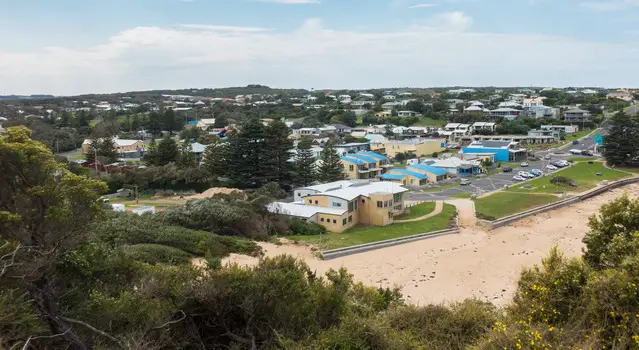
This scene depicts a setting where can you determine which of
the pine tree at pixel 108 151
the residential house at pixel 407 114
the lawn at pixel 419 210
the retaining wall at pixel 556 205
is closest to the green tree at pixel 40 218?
the lawn at pixel 419 210

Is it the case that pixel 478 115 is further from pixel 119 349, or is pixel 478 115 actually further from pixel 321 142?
pixel 119 349

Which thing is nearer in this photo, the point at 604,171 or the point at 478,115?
the point at 604,171

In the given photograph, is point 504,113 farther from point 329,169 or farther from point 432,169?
point 329,169

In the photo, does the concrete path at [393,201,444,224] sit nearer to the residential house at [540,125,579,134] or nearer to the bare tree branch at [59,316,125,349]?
the bare tree branch at [59,316,125,349]

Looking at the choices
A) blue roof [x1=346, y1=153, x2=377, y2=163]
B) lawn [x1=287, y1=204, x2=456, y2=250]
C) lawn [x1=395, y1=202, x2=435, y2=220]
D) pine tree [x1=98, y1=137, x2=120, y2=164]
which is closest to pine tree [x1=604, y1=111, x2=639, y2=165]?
blue roof [x1=346, y1=153, x2=377, y2=163]

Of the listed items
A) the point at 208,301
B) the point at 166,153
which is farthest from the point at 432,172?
the point at 208,301

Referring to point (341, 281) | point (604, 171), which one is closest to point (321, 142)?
point (604, 171)
